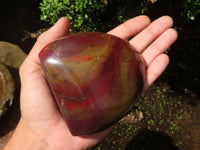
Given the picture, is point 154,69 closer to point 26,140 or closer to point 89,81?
point 89,81

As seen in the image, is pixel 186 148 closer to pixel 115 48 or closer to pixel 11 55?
pixel 115 48

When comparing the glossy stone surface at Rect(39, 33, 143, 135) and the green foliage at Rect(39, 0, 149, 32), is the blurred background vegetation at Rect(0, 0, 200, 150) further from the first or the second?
the glossy stone surface at Rect(39, 33, 143, 135)

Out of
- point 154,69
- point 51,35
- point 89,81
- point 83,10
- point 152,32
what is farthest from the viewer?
point 83,10

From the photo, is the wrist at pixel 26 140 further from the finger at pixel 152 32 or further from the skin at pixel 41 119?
the finger at pixel 152 32

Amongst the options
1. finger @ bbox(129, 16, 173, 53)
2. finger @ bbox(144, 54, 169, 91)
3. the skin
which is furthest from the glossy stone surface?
finger @ bbox(129, 16, 173, 53)

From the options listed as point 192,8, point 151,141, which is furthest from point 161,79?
point 192,8
